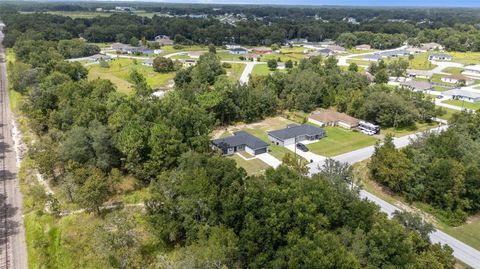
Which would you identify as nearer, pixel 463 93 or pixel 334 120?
pixel 334 120

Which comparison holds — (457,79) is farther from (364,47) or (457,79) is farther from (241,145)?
(241,145)

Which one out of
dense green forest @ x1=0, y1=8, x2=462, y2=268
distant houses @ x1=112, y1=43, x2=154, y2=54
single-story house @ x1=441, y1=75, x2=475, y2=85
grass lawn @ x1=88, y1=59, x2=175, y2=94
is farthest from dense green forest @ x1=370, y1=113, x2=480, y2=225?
distant houses @ x1=112, y1=43, x2=154, y2=54

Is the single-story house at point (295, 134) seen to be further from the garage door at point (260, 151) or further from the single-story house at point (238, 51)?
the single-story house at point (238, 51)

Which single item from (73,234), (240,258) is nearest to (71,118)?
(73,234)

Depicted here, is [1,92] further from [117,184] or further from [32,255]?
[32,255]

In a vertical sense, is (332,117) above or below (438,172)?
below

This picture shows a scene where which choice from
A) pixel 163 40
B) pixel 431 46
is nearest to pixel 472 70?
pixel 431 46
